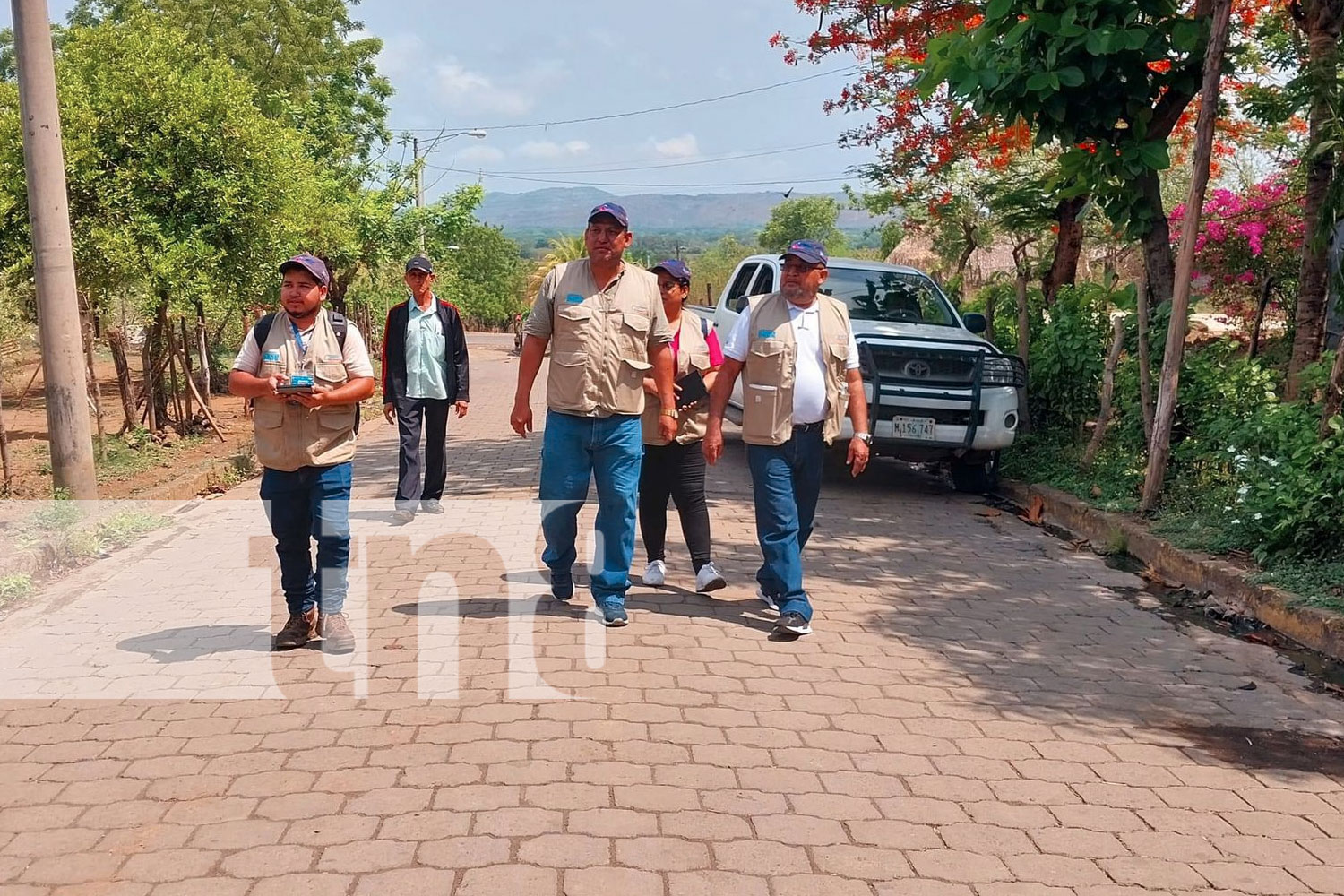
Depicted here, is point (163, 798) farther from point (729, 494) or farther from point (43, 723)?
point (729, 494)

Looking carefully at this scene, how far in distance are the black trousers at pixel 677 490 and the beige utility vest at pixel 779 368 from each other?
724mm

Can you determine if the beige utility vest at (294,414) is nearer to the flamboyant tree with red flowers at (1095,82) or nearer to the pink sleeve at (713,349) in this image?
the pink sleeve at (713,349)

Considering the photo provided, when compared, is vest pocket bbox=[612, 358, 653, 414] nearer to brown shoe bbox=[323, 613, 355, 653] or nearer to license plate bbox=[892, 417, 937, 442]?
brown shoe bbox=[323, 613, 355, 653]

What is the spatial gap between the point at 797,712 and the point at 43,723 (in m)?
2.99

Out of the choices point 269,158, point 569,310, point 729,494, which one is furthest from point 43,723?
point 269,158

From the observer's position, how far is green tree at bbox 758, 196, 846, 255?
289 ft

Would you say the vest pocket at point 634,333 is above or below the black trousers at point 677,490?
above

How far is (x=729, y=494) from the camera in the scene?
9.90 metres

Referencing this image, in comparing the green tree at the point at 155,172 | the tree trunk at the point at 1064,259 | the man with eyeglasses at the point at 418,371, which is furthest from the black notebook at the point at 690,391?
the tree trunk at the point at 1064,259

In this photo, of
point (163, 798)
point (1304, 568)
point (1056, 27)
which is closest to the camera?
point (163, 798)

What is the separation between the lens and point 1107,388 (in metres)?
9.06

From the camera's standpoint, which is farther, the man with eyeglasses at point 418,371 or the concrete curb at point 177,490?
the man with eyeglasses at point 418,371

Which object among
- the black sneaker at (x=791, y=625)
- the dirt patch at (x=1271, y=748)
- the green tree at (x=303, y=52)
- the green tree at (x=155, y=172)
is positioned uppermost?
the green tree at (x=303, y=52)

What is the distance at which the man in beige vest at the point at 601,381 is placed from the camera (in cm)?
561
